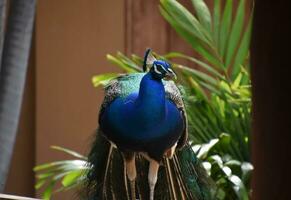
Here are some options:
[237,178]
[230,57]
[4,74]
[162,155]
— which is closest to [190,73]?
→ [230,57]

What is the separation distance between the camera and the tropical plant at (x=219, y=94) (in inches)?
114

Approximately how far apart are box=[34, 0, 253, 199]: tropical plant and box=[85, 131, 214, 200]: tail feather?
2.25 feet

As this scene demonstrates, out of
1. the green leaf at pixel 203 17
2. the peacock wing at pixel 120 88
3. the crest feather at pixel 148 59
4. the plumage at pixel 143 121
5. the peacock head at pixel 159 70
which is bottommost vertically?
the plumage at pixel 143 121

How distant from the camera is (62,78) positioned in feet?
14.0

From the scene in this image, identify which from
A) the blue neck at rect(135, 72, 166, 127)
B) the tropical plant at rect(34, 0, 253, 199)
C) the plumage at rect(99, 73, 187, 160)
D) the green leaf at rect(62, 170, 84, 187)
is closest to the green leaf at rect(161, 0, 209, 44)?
the tropical plant at rect(34, 0, 253, 199)

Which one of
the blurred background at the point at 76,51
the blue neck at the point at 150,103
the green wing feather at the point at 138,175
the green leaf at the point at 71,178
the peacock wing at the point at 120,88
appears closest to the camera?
the blue neck at the point at 150,103

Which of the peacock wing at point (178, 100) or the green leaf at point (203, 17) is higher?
the green leaf at point (203, 17)

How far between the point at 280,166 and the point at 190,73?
2.37 m

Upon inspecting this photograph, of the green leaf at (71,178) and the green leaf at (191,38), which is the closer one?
the green leaf at (71,178)

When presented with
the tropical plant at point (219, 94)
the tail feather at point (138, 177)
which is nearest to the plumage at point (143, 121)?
the tail feather at point (138, 177)

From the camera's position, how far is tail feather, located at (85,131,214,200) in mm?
2084

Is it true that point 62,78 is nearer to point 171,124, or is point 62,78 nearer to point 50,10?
point 50,10

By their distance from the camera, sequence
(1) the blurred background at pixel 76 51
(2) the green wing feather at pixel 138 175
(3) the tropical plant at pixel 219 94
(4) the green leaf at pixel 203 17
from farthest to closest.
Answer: (1) the blurred background at pixel 76 51 → (4) the green leaf at pixel 203 17 → (3) the tropical plant at pixel 219 94 → (2) the green wing feather at pixel 138 175

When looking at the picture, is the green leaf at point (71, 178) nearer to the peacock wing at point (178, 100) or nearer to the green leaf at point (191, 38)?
the green leaf at point (191, 38)
